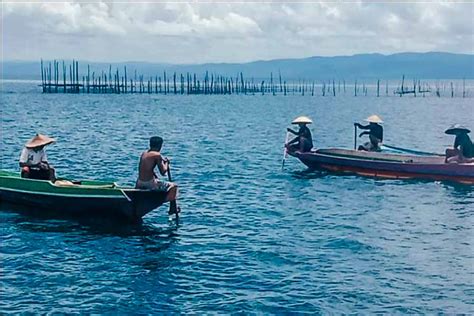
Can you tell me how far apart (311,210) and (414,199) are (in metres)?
3.97

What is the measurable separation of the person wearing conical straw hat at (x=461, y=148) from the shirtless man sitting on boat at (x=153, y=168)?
11834 mm

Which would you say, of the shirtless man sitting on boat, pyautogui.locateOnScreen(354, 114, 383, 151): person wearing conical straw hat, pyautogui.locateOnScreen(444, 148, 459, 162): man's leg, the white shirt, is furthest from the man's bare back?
pyautogui.locateOnScreen(354, 114, 383, 151): person wearing conical straw hat

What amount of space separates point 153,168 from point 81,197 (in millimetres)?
2459

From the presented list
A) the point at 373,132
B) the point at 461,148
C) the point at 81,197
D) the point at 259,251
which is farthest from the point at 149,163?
the point at 373,132

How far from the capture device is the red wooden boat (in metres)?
Answer: 25.9

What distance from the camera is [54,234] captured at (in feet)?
59.3

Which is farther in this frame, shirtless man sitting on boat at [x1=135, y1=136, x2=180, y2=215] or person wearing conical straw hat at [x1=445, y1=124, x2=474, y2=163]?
person wearing conical straw hat at [x1=445, y1=124, x2=474, y2=163]

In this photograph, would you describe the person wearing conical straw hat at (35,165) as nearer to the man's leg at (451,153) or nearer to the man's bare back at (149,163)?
the man's bare back at (149,163)

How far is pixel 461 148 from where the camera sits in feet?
84.7

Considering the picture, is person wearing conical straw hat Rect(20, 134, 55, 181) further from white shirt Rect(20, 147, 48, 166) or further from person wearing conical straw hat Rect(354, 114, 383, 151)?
person wearing conical straw hat Rect(354, 114, 383, 151)

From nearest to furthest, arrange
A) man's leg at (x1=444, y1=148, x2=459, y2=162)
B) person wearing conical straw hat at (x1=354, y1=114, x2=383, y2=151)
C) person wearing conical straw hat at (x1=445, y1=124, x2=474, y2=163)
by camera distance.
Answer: person wearing conical straw hat at (x1=445, y1=124, x2=474, y2=163) < man's leg at (x1=444, y1=148, x2=459, y2=162) < person wearing conical straw hat at (x1=354, y1=114, x2=383, y2=151)

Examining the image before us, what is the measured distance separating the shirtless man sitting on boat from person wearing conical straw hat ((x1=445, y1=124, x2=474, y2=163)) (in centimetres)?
1183

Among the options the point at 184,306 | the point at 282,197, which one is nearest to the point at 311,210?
the point at 282,197

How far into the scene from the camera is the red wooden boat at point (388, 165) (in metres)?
25.9
